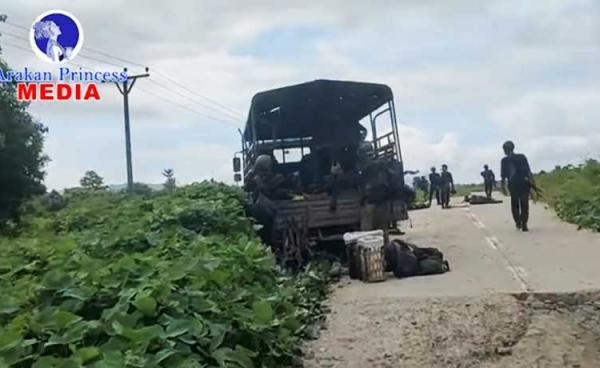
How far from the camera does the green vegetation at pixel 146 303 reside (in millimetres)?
4039

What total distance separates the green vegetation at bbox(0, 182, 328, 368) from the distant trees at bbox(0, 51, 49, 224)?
15.2 m

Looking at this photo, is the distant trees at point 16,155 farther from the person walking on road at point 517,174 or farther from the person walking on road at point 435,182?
the person walking on road at point 517,174

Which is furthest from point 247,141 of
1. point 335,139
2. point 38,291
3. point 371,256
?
point 38,291

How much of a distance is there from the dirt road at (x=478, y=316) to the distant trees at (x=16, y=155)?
15.3 m

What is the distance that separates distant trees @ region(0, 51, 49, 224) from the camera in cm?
2173

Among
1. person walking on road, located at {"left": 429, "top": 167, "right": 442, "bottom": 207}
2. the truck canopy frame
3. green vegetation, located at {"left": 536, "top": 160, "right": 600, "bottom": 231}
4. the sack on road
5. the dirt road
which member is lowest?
the dirt road

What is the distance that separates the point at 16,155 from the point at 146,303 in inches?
755

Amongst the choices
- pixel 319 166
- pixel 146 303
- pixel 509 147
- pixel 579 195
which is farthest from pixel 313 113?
pixel 146 303

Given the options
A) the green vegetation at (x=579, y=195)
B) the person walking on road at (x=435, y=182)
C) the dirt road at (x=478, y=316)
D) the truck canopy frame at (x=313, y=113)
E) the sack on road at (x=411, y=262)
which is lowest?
the dirt road at (x=478, y=316)

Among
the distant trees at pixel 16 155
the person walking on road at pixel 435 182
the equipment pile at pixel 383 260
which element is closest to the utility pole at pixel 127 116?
the distant trees at pixel 16 155

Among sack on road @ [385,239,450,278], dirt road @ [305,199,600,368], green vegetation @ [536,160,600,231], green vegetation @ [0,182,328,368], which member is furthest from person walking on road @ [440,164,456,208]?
green vegetation @ [0,182,328,368]

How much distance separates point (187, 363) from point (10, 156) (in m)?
19.7

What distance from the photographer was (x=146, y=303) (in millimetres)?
4531

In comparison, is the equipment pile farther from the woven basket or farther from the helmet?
the helmet
